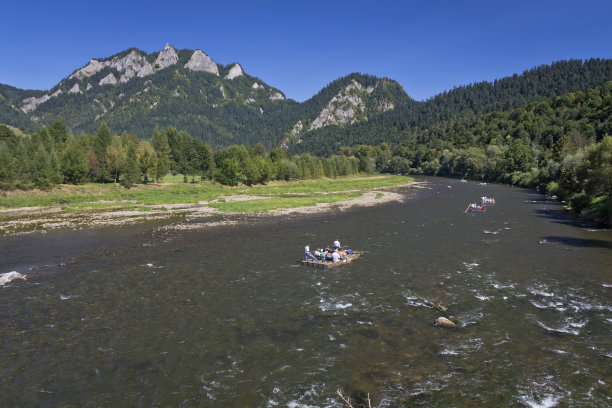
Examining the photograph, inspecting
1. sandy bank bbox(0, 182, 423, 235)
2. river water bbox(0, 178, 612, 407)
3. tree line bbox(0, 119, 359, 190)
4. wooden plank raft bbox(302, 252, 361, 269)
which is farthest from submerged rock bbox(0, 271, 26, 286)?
tree line bbox(0, 119, 359, 190)

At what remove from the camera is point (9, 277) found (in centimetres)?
2878

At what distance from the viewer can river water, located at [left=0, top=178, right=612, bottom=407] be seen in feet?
49.0

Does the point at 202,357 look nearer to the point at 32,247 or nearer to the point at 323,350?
the point at 323,350

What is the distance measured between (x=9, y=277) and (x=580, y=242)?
60112 millimetres

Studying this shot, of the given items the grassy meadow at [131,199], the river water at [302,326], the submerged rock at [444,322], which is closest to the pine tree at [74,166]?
the grassy meadow at [131,199]

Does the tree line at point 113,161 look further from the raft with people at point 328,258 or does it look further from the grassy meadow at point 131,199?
the raft with people at point 328,258

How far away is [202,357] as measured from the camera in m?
17.5

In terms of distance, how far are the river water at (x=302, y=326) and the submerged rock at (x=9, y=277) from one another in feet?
4.02

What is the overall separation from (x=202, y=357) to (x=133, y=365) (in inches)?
132

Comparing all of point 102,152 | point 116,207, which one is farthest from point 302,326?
point 102,152

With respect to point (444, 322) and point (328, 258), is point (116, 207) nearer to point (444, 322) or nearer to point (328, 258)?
point (328, 258)

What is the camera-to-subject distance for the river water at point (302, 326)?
14.9 meters

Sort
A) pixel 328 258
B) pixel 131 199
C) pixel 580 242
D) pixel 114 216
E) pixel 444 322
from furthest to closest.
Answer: pixel 131 199 → pixel 114 216 → pixel 580 242 → pixel 328 258 → pixel 444 322

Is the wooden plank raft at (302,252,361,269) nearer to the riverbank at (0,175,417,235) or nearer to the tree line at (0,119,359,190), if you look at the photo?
the riverbank at (0,175,417,235)
